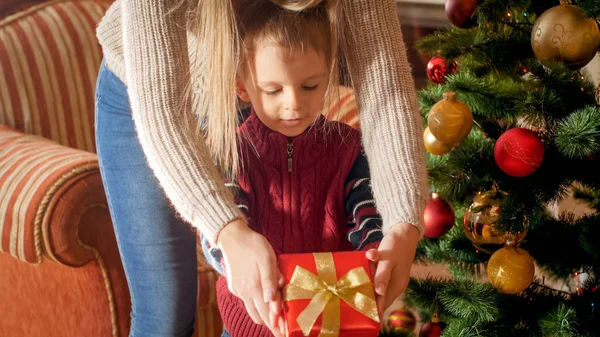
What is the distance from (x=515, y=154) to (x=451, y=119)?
13 cm

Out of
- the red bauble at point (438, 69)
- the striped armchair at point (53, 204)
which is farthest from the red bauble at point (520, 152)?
the striped armchair at point (53, 204)

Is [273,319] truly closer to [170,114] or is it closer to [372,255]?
[372,255]

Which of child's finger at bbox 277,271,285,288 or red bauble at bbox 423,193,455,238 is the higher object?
child's finger at bbox 277,271,285,288

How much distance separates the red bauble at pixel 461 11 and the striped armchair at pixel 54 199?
0.29m

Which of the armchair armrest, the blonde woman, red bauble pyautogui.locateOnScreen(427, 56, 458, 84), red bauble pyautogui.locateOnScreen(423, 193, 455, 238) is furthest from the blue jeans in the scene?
red bauble pyautogui.locateOnScreen(427, 56, 458, 84)

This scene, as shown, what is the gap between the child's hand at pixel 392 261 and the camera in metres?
0.83

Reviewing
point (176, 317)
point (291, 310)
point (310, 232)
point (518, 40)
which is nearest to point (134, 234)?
point (176, 317)

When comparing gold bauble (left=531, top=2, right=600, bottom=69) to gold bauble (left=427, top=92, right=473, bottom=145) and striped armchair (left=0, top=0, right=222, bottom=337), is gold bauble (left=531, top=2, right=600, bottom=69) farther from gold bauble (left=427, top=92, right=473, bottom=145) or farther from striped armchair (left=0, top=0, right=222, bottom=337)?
striped armchair (left=0, top=0, right=222, bottom=337)

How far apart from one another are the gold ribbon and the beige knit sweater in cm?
11

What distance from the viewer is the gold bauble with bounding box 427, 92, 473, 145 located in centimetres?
120

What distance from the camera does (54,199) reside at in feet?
4.63

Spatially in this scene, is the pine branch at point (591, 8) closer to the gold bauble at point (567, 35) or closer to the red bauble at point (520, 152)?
the gold bauble at point (567, 35)

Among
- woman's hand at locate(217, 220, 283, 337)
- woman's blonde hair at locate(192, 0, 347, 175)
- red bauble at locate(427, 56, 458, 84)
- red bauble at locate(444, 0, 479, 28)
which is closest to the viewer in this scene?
woman's hand at locate(217, 220, 283, 337)

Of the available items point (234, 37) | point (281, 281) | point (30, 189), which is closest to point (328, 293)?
point (281, 281)
